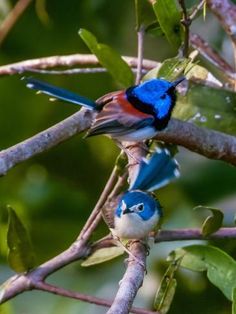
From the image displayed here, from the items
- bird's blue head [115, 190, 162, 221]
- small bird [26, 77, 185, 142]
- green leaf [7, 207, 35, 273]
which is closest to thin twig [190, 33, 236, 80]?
small bird [26, 77, 185, 142]

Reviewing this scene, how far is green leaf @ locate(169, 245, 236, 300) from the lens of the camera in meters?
2.09

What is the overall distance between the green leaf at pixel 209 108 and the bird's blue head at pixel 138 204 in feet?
0.72

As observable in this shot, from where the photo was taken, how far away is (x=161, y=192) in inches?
105

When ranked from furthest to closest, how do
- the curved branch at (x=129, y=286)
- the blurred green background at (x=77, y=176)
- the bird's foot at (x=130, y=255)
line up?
the blurred green background at (x=77, y=176)
the bird's foot at (x=130, y=255)
the curved branch at (x=129, y=286)

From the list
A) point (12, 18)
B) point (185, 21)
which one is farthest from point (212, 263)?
point (12, 18)

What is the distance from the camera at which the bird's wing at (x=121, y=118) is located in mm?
2020

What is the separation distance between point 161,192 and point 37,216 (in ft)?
1.11

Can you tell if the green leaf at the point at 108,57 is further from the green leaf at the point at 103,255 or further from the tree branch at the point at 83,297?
the tree branch at the point at 83,297

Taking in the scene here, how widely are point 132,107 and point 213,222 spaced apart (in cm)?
30

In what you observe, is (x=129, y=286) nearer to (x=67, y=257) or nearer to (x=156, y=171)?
(x=67, y=257)

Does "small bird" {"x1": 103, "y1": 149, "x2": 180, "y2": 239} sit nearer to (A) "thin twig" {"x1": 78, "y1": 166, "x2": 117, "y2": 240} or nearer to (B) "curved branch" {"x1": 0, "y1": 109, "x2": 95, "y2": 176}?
(A) "thin twig" {"x1": 78, "y1": 166, "x2": 117, "y2": 240}

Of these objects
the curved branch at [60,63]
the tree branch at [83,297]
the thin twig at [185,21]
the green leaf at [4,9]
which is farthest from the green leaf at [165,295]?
the green leaf at [4,9]

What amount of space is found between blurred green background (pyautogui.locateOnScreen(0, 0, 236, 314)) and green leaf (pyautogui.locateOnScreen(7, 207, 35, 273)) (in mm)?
326

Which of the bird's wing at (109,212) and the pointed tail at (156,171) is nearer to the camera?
the pointed tail at (156,171)
